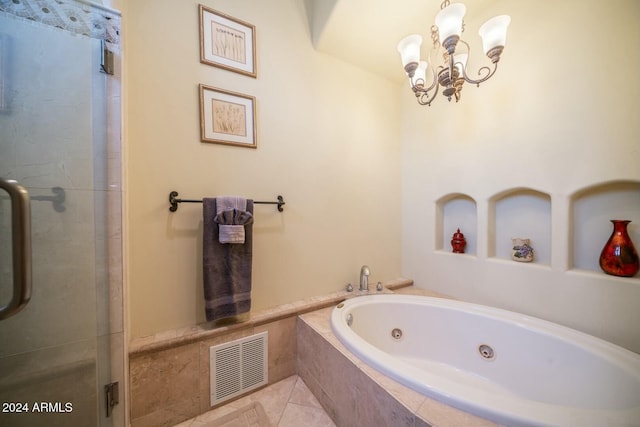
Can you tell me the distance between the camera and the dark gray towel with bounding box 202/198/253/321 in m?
1.16

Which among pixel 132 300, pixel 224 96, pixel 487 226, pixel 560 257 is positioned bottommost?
pixel 132 300

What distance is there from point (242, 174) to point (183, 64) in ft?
2.16

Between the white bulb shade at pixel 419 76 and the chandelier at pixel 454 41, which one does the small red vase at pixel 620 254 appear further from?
the white bulb shade at pixel 419 76

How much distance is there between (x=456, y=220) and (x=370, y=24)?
1.60 m

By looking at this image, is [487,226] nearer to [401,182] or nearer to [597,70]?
[401,182]

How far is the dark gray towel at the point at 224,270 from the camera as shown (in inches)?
45.8

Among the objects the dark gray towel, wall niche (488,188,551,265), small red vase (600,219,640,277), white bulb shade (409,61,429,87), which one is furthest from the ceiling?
small red vase (600,219,640,277)

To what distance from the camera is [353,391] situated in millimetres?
958

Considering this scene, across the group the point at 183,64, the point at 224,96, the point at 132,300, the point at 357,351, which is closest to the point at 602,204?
the point at 357,351

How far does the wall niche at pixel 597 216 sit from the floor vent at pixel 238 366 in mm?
1865

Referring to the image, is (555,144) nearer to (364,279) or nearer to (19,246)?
(364,279)

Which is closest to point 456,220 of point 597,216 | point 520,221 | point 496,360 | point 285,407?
point 520,221

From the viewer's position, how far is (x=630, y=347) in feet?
3.31

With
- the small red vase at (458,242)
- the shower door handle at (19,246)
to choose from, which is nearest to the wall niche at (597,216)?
the small red vase at (458,242)
